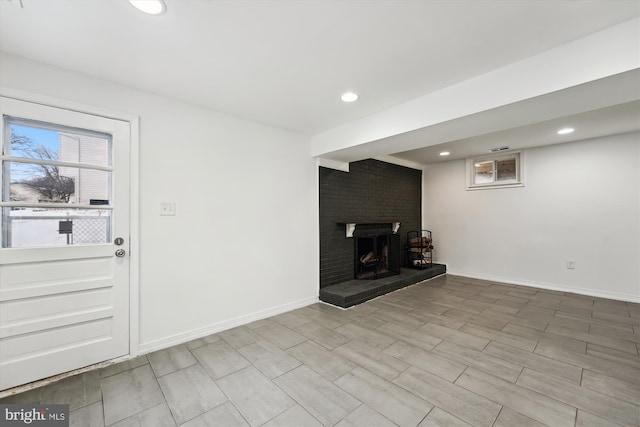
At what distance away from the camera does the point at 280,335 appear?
9.13 feet

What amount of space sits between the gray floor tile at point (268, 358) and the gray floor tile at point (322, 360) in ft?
0.30

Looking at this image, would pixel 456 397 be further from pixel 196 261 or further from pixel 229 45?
pixel 229 45

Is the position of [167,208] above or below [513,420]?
above

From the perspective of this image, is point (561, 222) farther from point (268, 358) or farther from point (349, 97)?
point (268, 358)

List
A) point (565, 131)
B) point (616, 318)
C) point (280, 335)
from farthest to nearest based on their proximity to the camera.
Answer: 1. point (565, 131)
2. point (616, 318)
3. point (280, 335)

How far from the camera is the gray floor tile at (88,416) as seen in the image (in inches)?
62.6

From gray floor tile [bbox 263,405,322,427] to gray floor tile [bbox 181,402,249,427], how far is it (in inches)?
7.1

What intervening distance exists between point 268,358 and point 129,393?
1.02 metres

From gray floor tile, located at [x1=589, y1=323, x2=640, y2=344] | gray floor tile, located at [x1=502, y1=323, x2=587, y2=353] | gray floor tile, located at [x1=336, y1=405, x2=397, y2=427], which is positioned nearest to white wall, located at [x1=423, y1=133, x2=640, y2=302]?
gray floor tile, located at [x1=589, y1=323, x2=640, y2=344]

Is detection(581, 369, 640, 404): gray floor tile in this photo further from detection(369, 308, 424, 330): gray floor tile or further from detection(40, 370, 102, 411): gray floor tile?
detection(40, 370, 102, 411): gray floor tile

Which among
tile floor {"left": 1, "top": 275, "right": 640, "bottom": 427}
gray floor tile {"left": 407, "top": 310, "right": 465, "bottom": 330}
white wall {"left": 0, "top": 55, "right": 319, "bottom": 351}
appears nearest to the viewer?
tile floor {"left": 1, "top": 275, "right": 640, "bottom": 427}

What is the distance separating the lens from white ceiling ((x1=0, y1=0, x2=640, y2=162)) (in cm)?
150

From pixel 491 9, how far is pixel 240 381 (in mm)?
3001

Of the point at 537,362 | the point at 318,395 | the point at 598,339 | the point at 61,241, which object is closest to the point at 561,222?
the point at 598,339
